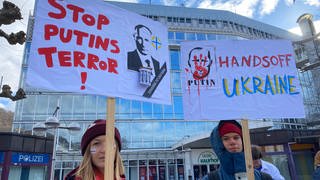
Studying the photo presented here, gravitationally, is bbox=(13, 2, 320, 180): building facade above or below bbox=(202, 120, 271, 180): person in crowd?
above

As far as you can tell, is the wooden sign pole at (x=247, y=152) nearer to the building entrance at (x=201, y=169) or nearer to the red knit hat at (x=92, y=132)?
the red knit hat at (x=92, y=132)

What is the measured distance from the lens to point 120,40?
3.01 m

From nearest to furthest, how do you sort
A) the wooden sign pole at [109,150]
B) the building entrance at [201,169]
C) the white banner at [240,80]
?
the wooden sign pole at [109,150] → the white banner at [240,80] → the building entrance at [201,169]

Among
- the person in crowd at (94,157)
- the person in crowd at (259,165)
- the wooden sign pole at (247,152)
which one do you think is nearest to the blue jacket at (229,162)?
the wooden sign pole at (247,152)

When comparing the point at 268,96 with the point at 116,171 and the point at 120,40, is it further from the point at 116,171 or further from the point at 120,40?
the point at 116,171

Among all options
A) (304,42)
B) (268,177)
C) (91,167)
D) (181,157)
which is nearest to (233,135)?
(268,177)

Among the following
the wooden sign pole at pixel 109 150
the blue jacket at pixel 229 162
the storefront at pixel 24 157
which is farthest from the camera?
the storefront at pixel 24 157

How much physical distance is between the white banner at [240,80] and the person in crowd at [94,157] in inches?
45.7

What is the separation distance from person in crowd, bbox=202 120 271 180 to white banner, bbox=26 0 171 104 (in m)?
0.87

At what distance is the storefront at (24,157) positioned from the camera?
1418 cm

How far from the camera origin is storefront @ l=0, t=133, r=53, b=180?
14180 mm

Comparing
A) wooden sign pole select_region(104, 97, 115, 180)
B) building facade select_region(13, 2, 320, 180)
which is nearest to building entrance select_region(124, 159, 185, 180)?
building facade select_region(13, 2, 320, 180)

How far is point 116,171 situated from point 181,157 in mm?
24438

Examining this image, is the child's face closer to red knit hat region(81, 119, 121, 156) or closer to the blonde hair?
the blonde hair
